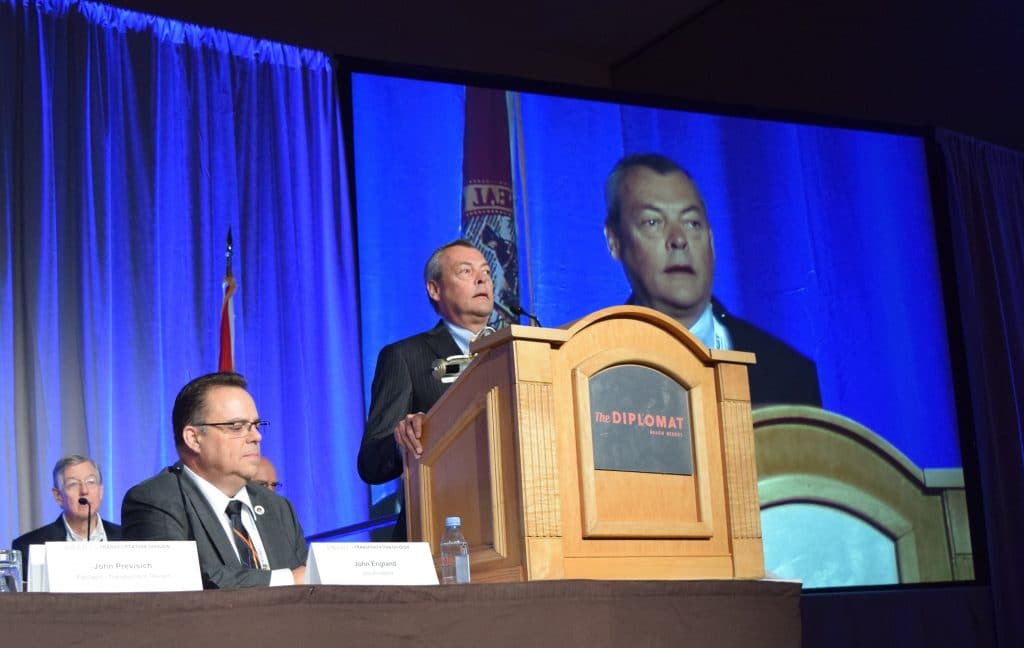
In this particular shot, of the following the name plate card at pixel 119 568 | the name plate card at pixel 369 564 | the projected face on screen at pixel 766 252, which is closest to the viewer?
the name plate card at pixel 119 568

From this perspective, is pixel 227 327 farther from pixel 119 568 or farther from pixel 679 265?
pixel 119 568

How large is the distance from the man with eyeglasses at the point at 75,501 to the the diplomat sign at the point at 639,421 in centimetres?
255

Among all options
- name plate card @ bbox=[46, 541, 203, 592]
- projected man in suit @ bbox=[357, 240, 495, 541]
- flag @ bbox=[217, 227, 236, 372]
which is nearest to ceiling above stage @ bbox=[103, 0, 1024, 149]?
flag @ bbox=[217, 227, 236, 372]

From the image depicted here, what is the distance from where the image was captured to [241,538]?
254cm

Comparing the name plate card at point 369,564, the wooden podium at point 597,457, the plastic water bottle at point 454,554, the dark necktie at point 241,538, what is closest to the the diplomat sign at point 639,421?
the wooden podium at point 597,457

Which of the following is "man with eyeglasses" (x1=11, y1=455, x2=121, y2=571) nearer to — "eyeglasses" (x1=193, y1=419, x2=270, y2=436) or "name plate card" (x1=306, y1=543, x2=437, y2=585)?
"eyeglasses" (x1=193, y1=419, x2=270, y2=436)

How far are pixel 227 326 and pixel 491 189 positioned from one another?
128 centimetres

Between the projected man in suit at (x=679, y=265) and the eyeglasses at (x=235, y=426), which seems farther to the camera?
the projected man in suit at (x=679, y=265)

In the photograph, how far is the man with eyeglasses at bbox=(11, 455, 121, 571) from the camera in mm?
4133

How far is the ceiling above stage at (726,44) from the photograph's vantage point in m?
6.37

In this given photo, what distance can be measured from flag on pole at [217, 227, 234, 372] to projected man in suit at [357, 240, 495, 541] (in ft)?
3.32

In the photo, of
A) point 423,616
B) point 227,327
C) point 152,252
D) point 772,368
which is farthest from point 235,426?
point 772,368

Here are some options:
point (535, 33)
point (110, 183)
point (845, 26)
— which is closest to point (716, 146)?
point (845, 26)

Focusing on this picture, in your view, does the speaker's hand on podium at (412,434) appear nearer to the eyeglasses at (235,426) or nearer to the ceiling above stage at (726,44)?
the eyeglasses at (235,426)
